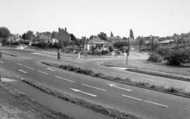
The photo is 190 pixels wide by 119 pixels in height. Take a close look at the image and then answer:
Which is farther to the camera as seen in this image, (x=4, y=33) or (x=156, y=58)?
(x=4, y=33)

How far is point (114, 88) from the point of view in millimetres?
15414

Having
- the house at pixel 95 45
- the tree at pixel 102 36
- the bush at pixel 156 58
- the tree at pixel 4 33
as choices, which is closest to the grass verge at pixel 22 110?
the bush at pixel 156 58

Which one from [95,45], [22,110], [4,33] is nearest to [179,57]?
[22,110]

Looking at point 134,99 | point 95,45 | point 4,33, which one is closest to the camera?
point 134,99

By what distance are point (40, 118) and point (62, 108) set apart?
2037mm

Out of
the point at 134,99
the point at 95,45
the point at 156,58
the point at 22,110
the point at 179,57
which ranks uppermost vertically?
the point at 95,45

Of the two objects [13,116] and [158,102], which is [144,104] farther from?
[13,116]

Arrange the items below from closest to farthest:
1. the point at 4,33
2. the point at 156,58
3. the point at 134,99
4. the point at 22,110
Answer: the point at 22,110
the point at 134,99
the point at 156,58
the point at 4,33

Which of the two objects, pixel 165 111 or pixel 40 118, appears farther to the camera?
pixel 165 111

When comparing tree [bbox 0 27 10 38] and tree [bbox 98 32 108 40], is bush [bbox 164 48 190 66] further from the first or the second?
tree [bbox 0 27 10 38]

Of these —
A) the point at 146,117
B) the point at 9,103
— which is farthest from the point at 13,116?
the point at 146,117

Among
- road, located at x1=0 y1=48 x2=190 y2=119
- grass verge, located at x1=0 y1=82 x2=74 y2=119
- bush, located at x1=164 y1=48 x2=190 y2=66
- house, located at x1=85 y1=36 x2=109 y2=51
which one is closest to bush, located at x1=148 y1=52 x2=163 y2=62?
bush, located at x1=164 y1=48 x2=190 y2=66

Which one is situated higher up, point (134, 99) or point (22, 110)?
point (22, 110)

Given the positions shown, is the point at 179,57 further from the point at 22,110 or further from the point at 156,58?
the point at 22,110
